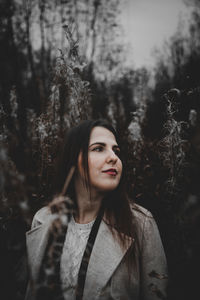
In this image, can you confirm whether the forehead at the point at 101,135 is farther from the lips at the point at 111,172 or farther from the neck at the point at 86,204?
the neck at the point at 86,204

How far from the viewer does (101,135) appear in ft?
5.62

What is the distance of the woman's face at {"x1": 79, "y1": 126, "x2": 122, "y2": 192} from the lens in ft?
4.92

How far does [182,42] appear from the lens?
1334 cm

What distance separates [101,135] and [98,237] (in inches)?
30.6

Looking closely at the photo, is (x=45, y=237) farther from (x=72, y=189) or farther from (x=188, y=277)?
(x=188, y=277)

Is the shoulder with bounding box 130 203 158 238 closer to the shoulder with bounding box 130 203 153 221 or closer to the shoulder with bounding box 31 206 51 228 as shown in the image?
the shoulder with bounding box 130 203 153 221

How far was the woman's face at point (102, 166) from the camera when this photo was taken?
1.50 meters

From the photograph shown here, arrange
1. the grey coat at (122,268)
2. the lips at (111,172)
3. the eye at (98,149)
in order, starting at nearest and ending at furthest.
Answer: the grey coat at (122,268), the lips at (111,172), the eye at (98,149)

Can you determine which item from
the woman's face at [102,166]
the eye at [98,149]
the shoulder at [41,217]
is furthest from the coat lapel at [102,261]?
the eye at [98,149]

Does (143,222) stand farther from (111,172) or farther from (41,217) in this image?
(41,217)

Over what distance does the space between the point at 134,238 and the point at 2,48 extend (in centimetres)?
480

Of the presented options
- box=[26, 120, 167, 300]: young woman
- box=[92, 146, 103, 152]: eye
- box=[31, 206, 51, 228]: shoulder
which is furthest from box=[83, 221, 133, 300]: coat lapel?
box=[92, 146, 103, 152]: eye

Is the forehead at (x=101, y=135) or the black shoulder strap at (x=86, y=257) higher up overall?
the forehead at (x=101, y=135)

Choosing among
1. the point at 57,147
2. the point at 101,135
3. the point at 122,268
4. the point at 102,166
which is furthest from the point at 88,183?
the point at 57,147
